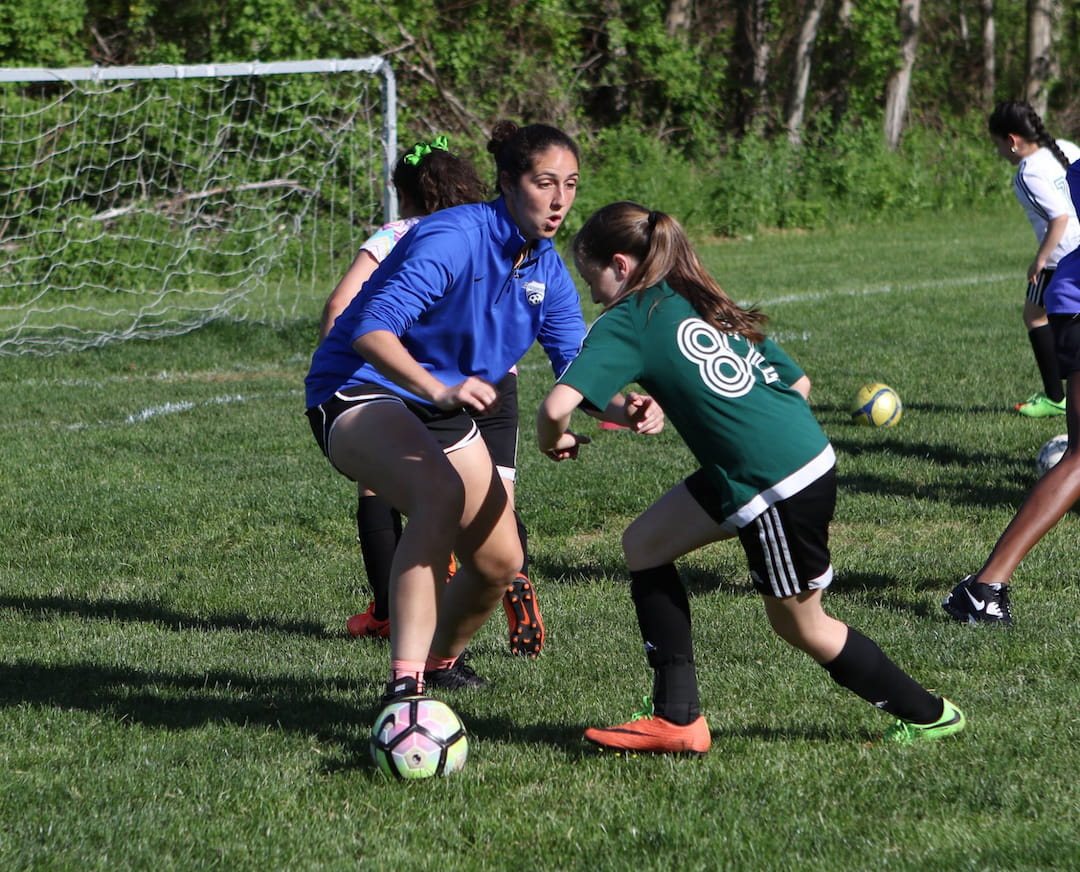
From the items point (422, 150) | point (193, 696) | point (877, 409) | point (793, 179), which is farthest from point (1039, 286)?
point (793, 179)

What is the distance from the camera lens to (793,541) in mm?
3709

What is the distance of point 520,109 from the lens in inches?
979

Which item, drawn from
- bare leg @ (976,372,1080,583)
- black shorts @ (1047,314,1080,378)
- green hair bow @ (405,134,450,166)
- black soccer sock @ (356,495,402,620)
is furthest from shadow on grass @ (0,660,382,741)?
black shorts @ (1047,314,1080,378)

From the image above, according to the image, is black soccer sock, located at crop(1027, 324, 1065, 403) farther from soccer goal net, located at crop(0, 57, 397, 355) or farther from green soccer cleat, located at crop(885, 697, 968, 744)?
soccer goal net, located at crop(0, 57, 397, 355)

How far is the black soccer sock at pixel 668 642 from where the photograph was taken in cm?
395

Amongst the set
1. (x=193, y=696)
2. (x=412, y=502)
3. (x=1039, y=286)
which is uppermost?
(x=412, y=502)

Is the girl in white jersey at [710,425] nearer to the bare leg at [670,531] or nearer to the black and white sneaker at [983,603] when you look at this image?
the bare leg at [670,531]

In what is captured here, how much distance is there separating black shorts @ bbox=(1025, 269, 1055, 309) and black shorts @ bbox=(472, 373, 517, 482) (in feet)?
15.9

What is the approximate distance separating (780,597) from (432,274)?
1.33 meters

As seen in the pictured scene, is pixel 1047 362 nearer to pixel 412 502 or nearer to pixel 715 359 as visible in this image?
→ pixel 715 359

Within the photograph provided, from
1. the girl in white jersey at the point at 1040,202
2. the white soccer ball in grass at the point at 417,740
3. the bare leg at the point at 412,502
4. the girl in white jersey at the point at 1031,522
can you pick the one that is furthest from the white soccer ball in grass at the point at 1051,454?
the white soccer ball in grass at the point at 417,740

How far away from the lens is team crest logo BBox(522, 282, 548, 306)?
4.35 m

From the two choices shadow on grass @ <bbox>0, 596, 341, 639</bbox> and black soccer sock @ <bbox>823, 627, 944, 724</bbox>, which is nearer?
black soccer sock @ <bbox>823, 627, 944, 724</bbox>

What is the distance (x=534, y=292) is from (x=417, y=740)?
1422 millimetres
